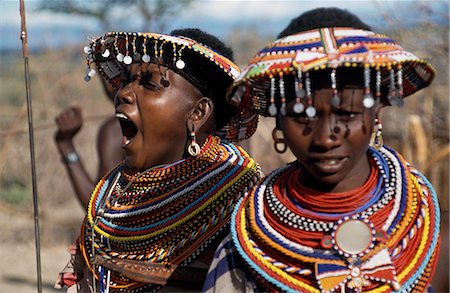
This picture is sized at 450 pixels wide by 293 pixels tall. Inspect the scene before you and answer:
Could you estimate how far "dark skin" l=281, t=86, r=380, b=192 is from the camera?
2287 mm

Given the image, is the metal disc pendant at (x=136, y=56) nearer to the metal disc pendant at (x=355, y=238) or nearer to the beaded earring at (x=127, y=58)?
the beaded earring at (x=127, y=58)

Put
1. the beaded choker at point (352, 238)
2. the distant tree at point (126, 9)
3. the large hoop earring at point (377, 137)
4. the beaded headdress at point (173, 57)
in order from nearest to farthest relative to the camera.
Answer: the beaded choker at point (352, 238) < the large hoop earring at point (377, 137) < the beaded headdress at point (173, 57) < the distant tree at point (126, 9)

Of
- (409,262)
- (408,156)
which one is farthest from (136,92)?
(408,156)

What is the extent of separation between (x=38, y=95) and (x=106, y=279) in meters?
8.69

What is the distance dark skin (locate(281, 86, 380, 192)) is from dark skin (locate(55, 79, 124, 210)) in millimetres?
3199

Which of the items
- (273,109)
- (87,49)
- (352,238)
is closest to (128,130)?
(87,49)

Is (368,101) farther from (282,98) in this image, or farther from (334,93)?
(282,98)

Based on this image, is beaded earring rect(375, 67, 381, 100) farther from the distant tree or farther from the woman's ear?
the distant tree

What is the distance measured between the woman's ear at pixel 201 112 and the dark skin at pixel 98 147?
2270mm

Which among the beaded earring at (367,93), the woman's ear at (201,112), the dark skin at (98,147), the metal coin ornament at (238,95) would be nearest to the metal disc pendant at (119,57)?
the woman's ear at (201,112)

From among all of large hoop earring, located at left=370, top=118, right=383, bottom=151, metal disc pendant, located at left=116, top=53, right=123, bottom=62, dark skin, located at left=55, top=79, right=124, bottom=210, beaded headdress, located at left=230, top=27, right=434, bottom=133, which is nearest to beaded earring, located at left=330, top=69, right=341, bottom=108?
beaded headdress, located at left=230, top=27, right=434, bottom=133

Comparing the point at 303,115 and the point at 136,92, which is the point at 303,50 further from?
the point at 136,92

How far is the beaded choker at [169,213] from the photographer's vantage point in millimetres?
3145

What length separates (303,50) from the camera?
2.25m
